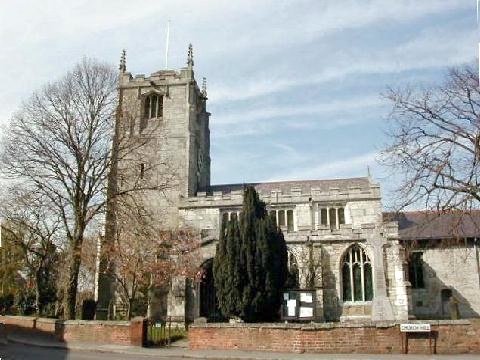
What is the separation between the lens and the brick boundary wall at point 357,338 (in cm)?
1430

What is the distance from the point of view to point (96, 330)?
1869cm

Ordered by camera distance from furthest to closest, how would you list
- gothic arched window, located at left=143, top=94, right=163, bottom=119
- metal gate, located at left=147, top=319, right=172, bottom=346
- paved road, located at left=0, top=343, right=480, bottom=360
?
gothic arched window, located at left=143, top=94, right=163, bottom=119 → metal gate, located at left=147, top=319, right=172, bottom=346 → paved road, located at left=0, top=343, right=480, bottom=360

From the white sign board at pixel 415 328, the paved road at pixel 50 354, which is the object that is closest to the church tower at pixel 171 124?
the paved road at pixel 50 354

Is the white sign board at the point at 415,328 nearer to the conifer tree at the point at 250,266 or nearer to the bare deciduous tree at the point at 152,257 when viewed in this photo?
the conifer tree at the point at 250,266

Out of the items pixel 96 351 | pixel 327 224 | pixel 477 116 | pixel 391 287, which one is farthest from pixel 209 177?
pixel 477 116

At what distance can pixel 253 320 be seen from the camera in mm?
21188

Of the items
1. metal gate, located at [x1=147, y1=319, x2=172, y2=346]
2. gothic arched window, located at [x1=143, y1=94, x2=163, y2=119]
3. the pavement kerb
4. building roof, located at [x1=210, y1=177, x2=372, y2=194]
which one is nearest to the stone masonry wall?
building roof, located at [x1=210, y1=177, x2=372, y2=194]

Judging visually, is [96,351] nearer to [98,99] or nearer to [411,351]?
[411,351]

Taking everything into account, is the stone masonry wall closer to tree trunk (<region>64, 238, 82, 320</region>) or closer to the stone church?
the stone church

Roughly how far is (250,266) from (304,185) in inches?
651

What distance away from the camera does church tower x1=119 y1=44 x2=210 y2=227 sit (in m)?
36.2

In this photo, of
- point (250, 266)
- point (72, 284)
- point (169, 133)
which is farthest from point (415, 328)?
point (169, 133)

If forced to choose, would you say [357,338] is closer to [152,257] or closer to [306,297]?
[306,297]

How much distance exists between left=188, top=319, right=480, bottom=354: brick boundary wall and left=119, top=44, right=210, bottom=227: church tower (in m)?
20.6
